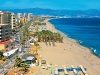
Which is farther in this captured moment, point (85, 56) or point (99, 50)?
point (99, 50)

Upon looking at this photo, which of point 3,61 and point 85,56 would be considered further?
point 85,56

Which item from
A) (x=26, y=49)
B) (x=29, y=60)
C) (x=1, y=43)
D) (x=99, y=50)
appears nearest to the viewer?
(x=29, y=60)

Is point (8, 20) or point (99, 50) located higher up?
point (8, 20)

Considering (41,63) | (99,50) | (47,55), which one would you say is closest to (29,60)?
(41,63)

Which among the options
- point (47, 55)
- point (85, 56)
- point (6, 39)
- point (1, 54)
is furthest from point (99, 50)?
point (1, 54)

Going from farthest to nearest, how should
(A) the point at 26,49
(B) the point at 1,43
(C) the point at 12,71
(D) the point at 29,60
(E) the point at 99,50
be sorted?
(E) the point at 99,50
(A) the point at 26,49
(B) the point at 1,43
(D) the point at 29,60
(C) the point at 12,71

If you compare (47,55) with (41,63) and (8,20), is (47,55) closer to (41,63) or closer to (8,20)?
(41,63)

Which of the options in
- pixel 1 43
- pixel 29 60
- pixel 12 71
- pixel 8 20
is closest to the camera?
pixel 12 71

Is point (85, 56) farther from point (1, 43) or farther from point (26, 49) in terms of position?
point (1, 43)

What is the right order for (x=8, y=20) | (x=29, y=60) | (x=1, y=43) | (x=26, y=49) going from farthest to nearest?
(x=8, y=20) < (x=26, y=49) < (x=1, y=43) < (x=29, y=60)
